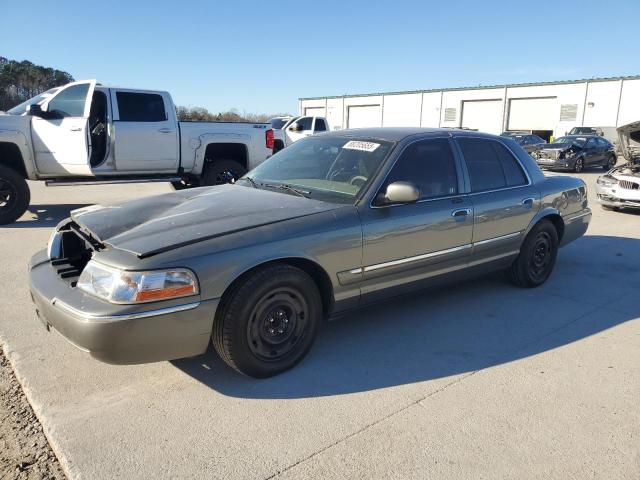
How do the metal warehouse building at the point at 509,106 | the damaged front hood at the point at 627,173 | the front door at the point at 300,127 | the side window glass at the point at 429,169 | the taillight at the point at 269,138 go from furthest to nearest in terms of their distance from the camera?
the metal warehouse building at the point at 509,106 < the front door at the point at 300,127 < the damaged front hood at the point at 627,173 < the taillight at the point at 269,138 < the side window glass at the point at 429,169

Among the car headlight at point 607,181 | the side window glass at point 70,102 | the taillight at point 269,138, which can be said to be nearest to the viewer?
the side window glass at point 70,102

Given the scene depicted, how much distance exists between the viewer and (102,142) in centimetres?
887

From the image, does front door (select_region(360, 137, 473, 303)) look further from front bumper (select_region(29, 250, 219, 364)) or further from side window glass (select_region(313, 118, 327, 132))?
side window glass (select_region(313, 118, 327, 132))

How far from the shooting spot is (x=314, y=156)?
→ 4.36 m

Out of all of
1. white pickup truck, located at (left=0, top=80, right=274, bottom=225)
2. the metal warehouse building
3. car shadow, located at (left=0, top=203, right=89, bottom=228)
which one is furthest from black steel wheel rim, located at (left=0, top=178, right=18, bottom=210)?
the metal warehouse building

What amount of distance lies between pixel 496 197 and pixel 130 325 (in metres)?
3.35

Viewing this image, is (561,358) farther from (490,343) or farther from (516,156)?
(516,156)

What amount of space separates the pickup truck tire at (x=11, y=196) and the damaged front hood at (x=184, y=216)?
511 centimetres

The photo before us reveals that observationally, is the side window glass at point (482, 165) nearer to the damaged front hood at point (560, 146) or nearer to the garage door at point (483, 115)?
the damaged front hood at point (560, 146)

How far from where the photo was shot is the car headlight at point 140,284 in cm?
274

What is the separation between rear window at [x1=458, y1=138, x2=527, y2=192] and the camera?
179 inches

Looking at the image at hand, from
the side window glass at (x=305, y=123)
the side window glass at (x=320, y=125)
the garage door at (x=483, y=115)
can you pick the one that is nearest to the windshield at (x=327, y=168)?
the side window glass at (x=320, y=125)

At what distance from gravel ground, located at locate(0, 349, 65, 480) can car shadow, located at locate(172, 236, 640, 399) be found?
36.9 inches

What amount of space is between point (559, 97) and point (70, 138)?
43857mm
